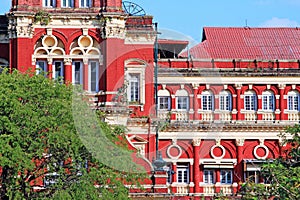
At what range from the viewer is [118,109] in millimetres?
60562

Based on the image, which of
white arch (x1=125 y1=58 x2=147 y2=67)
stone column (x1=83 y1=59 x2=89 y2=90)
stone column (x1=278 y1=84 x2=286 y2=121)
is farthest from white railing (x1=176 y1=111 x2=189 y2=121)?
stone column (x1=83 y1=59 x2=89 y2=90)

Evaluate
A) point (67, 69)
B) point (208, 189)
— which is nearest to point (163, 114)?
point (208, 189)

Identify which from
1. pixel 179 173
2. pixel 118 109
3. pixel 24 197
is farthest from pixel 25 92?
pixel 179 173

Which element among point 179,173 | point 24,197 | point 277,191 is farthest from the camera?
point 179,173

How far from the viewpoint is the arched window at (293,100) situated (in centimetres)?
6931

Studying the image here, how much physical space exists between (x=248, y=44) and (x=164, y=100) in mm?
7868

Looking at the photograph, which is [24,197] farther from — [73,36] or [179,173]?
[179,173]

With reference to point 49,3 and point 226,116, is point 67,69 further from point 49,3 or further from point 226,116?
point 226,116

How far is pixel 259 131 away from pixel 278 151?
5.26 ft

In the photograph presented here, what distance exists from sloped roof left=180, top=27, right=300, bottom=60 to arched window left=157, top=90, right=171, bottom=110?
15.2 ft

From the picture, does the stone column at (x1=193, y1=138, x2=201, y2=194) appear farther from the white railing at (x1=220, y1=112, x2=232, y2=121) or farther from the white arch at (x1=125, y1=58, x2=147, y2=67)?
the white arch at (x1=125, y1=58, x2=147, y2=67)

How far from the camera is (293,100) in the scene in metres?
69.4

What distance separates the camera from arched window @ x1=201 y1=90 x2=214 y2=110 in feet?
227

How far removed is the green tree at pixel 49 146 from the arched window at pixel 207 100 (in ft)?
55.1
